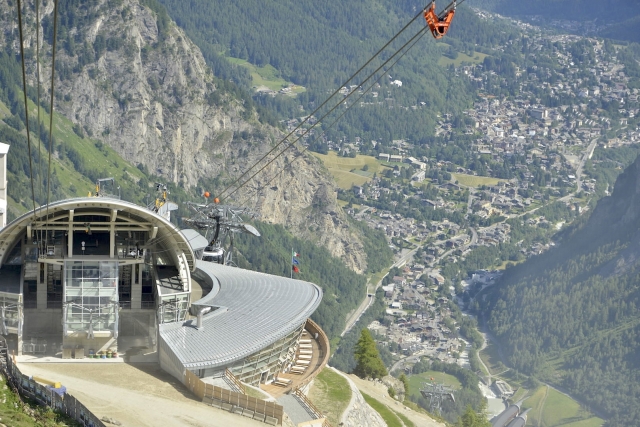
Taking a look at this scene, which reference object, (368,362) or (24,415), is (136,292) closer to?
(24,415)

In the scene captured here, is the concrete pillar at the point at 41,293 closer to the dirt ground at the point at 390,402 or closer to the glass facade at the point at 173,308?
the glass facade at the point at 173,308

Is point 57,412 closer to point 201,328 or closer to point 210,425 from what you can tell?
point 210,425

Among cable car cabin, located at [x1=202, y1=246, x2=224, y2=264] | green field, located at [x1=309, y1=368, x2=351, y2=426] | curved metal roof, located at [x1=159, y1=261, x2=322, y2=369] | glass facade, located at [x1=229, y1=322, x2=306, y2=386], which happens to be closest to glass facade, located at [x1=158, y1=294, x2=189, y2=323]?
curved metal roof, located at [x1=159, y1=261, x2=322, y2=369]

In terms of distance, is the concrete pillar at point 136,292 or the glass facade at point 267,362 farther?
the concrete pillar at point 136,292

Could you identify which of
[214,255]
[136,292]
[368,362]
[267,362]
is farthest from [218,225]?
[267,362]

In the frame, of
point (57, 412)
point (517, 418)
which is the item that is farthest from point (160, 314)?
point (517, 418)

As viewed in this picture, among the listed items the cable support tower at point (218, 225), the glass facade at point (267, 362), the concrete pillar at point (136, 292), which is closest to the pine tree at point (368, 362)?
the cable support tower at point (218, 225)
